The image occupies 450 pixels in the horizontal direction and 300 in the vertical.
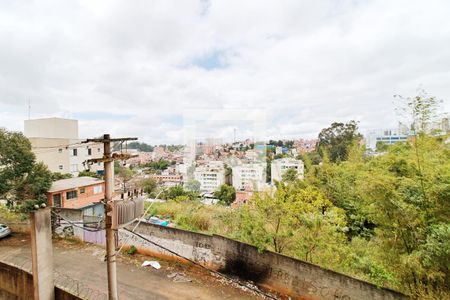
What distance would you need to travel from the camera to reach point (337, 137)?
17.5 meters

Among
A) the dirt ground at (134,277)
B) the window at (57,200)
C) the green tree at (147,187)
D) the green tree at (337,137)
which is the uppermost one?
the green tree at (337,137)

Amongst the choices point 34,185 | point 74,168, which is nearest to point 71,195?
point 34,185

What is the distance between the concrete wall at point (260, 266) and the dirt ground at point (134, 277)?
1.19ft

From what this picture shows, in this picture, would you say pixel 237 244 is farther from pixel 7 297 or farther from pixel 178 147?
pixel 178 147

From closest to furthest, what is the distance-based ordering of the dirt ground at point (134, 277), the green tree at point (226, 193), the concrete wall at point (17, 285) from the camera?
the concrete wall at point (17, 285) < the dirt ground at point (134, 277) < the green tree at point (226, 193)

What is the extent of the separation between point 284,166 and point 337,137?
721 centimetres

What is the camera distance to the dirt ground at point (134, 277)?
5484 mm

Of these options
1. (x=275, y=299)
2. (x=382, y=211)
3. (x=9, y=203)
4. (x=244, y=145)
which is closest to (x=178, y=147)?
(x=244, y=145)

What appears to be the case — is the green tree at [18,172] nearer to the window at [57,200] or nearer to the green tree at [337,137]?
the window at [57,200]

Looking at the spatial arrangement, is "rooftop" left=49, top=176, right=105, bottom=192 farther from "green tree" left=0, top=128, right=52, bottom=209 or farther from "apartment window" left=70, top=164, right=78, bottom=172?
"apartment window" left=70, top=164, right=78, bottom=172

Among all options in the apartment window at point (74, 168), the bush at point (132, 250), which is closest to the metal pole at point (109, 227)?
the bush at point (132, 250)

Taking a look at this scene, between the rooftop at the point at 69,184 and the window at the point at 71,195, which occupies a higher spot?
the rooftop at the point at 69,184

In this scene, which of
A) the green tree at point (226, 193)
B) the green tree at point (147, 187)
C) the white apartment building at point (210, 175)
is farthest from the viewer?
the white apartment building at point (210, 175)

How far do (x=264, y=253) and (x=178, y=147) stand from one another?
28.3 feet
